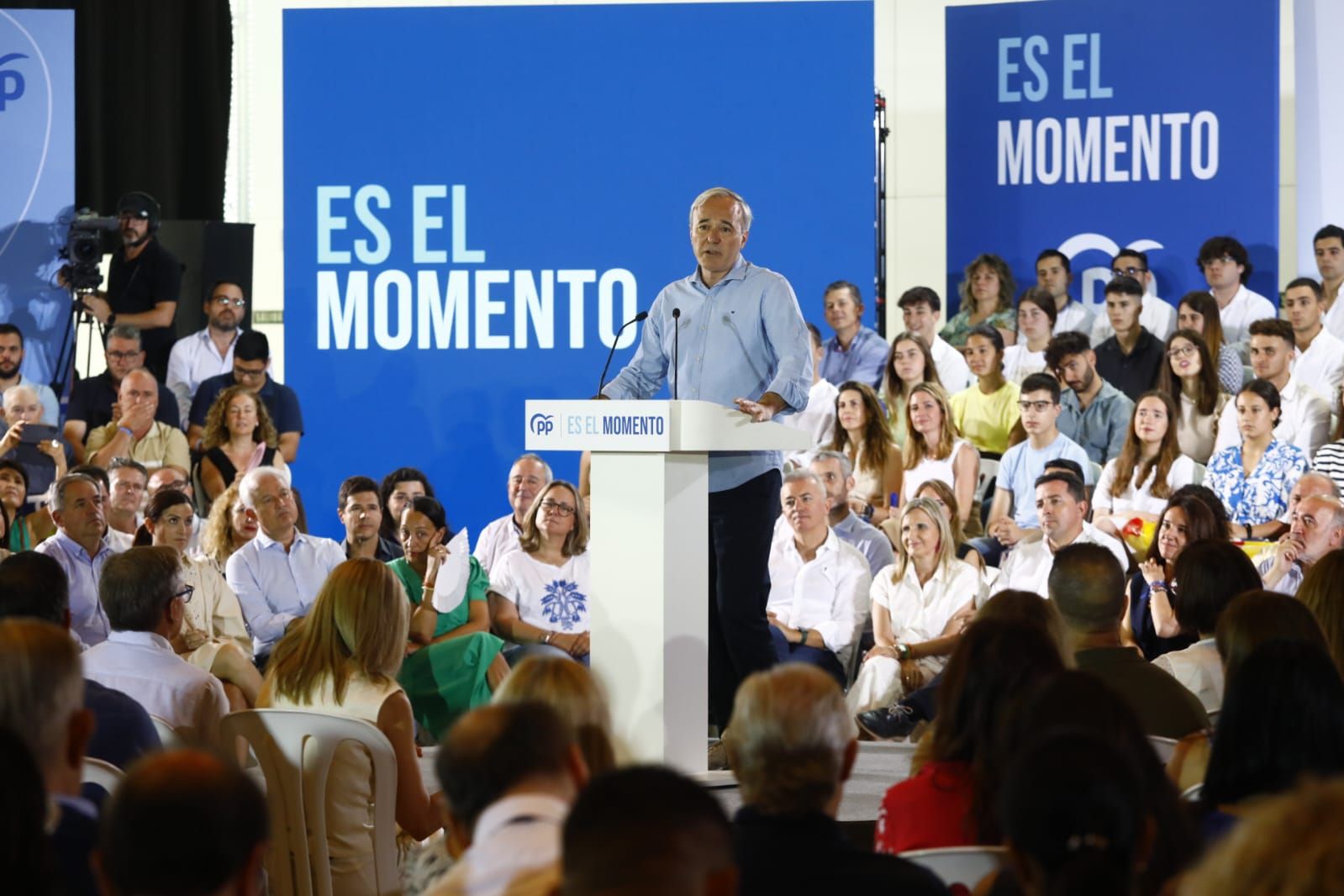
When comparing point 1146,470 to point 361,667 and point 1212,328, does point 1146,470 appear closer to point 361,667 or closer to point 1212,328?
point 1212,328

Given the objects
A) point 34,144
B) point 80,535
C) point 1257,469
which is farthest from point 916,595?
point 34,144

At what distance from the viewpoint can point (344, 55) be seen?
825 centimetres

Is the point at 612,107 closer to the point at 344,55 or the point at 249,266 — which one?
the point at 344,55

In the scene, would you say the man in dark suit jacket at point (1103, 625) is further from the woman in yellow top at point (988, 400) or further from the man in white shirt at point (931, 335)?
the man in white shirt at point (931, 335)

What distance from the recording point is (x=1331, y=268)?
729 centimetres

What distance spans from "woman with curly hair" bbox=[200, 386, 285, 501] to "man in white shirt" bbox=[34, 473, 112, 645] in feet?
5.17

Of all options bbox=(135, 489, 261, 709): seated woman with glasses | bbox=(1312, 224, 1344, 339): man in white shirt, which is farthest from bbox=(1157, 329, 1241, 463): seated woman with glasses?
bbox=(135, 489, 261, 709): seated woman with glasses

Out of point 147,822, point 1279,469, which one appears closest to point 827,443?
point 1279,469

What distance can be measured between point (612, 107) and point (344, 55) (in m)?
1.38

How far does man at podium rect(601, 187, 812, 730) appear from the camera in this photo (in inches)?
170

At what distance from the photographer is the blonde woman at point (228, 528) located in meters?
6.18

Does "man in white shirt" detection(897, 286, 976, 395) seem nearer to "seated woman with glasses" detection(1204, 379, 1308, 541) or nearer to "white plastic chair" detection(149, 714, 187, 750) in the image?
"seated woman with glasses" detection(1204, 379, 1308, 541)

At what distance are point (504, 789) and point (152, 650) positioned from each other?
5.40 ft

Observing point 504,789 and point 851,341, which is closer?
point 504,789
